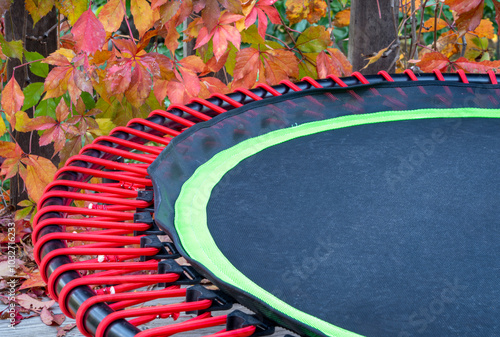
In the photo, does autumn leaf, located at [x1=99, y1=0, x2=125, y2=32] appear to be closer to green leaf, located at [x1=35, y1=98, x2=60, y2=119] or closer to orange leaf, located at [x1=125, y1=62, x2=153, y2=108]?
orange leaf, located at [x1=125, y1=62, x2=153, y2=108]

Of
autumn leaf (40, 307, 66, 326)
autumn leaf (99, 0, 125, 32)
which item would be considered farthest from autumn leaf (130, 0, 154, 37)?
autumn leaf (40, 307, 66, 326)

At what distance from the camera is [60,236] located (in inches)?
27.1

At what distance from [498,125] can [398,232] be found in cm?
56

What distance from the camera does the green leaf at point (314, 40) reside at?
1.53m

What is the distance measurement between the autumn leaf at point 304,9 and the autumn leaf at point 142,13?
78 centimetres

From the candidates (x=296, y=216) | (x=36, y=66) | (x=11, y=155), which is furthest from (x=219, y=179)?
(x=36, y=66)

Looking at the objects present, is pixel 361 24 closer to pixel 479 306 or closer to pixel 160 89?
pixel 160 89

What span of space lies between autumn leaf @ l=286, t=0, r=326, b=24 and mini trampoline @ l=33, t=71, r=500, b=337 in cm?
65

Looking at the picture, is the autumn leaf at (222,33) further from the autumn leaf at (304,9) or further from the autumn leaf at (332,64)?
the autumn leaf at (304,9)

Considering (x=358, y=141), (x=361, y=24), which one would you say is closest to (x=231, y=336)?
(x=358, y=141)

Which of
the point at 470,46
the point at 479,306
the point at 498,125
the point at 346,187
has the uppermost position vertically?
the point at 470,46

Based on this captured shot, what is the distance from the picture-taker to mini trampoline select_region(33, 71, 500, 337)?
23.8 inches

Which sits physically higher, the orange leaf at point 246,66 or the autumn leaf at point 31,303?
the orange leaf at point 246,66

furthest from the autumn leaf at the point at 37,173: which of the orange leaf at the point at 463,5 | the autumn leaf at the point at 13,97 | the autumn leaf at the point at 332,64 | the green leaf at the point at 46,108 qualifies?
the orange leaf at the point at 463,5
